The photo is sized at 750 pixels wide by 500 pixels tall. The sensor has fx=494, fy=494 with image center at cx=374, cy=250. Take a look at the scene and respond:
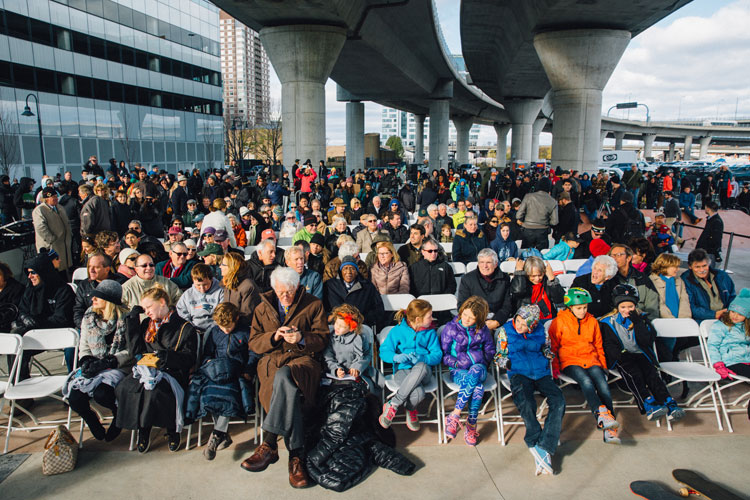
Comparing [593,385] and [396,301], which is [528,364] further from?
[396,301]

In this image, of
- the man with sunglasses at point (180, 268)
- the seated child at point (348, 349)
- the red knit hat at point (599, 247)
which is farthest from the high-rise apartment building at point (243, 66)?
the seated child at point (348, 349)

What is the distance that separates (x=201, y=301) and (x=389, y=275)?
2229mm

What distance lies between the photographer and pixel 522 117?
4922cm

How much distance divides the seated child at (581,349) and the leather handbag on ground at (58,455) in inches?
166

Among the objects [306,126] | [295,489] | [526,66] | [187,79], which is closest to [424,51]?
[526,66]

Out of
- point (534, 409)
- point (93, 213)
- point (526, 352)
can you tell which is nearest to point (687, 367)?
point (526, 352)

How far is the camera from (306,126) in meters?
21.8

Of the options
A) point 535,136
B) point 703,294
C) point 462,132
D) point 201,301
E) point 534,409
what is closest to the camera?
point 534,409

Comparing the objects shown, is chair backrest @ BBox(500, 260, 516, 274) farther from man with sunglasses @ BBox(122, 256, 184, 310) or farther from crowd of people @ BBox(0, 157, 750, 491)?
man with sunglasses @ BBox(122, 256, 184, 310)

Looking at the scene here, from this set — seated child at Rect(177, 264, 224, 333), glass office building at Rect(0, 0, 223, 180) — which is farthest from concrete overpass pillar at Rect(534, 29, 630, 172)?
glass office building at Rect(0, 0, 223, 180)

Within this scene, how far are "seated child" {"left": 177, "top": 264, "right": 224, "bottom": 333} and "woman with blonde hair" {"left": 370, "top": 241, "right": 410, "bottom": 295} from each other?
1.93m

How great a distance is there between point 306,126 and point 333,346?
18.6 m

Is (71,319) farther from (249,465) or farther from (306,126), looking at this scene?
(306,126)

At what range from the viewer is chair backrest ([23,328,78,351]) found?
471 cm
